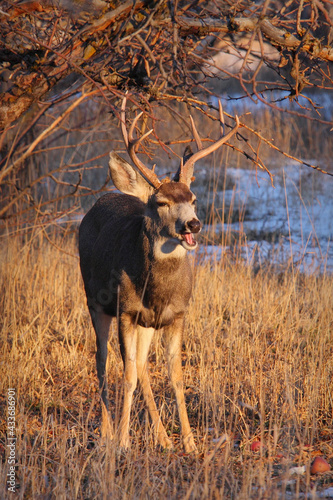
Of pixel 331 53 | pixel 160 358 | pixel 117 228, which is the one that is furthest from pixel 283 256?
pixel 331 53

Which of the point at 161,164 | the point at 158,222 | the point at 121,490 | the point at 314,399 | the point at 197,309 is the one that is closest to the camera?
the point at 121,490

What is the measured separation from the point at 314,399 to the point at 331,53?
2.24 metres

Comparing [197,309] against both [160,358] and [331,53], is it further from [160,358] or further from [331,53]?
[331,53]

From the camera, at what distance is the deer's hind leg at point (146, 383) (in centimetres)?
420

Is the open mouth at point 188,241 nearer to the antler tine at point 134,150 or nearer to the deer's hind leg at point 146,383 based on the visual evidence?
the antler tine at point 134,150

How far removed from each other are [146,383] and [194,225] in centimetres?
141

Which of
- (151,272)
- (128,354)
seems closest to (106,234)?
(151,272)

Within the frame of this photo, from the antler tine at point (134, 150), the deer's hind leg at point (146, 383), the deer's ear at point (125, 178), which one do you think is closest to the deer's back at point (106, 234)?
the deer's ear at point (125, 178)

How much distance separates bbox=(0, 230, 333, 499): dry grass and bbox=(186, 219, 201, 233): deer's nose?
1.09 metres

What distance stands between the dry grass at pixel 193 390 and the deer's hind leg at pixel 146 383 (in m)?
0.09

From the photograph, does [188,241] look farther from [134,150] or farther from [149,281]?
[134,150]

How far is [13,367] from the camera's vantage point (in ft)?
17.1

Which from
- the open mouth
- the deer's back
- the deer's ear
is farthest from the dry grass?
the deer's ear

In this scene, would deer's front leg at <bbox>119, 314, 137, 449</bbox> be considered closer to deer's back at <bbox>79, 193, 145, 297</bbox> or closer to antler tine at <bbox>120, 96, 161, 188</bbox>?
deer's back at <bbox>79, 193, 145, 297</bbox>
